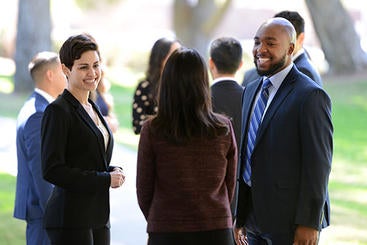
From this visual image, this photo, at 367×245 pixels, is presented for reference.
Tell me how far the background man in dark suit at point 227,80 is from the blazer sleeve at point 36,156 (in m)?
1.53

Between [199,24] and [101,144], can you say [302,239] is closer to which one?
[101,144]

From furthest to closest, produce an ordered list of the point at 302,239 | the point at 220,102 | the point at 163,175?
the point at 220,102
the point at 302,239
the point at 163,175

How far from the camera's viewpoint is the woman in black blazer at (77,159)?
4156 millimetres

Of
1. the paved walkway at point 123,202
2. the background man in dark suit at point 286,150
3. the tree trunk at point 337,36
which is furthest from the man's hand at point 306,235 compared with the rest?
the tree trunk at point 337,36

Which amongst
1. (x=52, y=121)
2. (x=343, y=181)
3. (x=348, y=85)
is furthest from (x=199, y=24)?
(x=52, y=121)

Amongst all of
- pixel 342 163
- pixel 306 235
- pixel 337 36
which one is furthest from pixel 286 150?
pixel 337 36

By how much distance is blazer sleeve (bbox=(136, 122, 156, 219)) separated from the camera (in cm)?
390

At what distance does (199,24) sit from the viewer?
97.1 feet

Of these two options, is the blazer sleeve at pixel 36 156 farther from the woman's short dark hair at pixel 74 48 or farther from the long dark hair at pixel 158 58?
the long dark hair at pixel 158 58

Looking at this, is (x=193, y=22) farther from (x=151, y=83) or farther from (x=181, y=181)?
(x=181, y=181)

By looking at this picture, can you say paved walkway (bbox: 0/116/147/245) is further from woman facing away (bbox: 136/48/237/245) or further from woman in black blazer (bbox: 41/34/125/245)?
woman facing away (bbox: 136/48/237/245)

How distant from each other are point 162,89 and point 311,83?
91cm

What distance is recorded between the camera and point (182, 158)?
391 cm

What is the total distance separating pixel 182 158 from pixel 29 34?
809 inches
